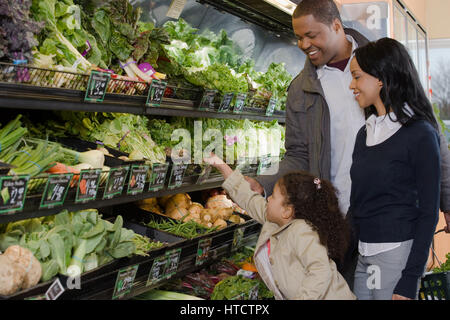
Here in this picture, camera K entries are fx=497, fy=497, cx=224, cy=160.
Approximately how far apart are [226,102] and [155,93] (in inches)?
30.8

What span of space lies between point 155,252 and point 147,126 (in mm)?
1216

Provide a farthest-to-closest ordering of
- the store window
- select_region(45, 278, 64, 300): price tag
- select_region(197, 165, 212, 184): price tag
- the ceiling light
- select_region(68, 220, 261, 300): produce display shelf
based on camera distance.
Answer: the store window
the ceiling light
select_region(197, 165, 212, 184): price tag
select_region(68, 220, 261, 300): produce display shelf
select_region(45, 278, 64, 300): price tag

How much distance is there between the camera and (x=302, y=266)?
2387 millimetres

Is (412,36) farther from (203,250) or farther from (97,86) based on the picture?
(97,86)

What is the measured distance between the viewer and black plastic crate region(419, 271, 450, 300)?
102 inches

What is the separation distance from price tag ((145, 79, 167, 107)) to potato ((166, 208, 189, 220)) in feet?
3.28

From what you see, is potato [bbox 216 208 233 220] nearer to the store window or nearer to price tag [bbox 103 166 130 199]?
price tag [bbox 103 166 130 199]

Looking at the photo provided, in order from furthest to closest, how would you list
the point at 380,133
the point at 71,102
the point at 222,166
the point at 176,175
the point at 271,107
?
the point at 271,107, the point at 222,166, the point at 176,175, the point at 380,133, the point at 71,102

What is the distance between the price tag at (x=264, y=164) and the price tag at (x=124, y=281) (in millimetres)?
1737

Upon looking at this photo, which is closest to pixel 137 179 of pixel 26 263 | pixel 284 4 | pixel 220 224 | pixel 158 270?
pixel 158 270

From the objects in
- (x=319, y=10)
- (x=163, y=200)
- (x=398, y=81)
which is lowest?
(x=163, y=200)

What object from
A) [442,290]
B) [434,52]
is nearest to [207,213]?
[442,290]

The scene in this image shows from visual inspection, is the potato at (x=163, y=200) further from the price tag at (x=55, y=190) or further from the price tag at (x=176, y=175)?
the price tag at (x=55, y=190)

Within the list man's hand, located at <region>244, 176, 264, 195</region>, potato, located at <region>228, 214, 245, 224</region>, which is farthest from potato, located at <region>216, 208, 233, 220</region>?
man's hand, located at <region>244, 176, 264, 195</region>
